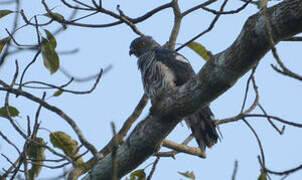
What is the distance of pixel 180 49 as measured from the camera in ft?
18.5

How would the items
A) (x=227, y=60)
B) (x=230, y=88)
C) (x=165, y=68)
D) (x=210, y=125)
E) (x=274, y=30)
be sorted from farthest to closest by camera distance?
(x=165, y=68)
(x=210, y=125)
(x=230, y=88)
(x=227, y=60)
(x=274, y=30)

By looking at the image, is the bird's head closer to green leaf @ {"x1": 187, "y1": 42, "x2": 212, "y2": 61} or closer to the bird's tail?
green leaf @ {"x1": 187, "y1": 42, "x2": 212, "y2": 61}

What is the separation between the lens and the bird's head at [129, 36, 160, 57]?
24.9ft

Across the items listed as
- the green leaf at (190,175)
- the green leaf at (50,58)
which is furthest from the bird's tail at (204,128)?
the green leaf at (50,58)

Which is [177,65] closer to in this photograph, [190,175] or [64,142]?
[190,175]

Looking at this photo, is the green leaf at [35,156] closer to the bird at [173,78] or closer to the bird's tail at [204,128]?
the bird at [173,78]

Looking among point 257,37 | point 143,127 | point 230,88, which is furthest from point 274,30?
point 143,127

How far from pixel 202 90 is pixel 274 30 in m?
0.70

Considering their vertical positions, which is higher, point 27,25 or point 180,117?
point 27,25

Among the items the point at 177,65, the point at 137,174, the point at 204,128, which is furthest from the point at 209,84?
the point at 177,65

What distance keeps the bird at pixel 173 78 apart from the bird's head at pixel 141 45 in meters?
0.70

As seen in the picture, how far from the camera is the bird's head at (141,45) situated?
7595 mm

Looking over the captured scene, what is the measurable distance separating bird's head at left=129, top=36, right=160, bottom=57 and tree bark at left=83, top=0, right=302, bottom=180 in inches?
148

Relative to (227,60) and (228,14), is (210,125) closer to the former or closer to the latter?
(228,14)
